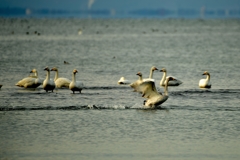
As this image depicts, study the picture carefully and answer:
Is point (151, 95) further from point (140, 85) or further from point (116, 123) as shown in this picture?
point (116, 123)

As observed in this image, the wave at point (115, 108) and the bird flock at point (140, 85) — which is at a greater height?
the bird flock at point (140, 85)

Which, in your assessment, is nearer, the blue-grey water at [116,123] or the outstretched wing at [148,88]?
the blue-grey water at [116,123]

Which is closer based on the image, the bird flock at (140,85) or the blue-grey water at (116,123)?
the blue-grey water at (116,123)

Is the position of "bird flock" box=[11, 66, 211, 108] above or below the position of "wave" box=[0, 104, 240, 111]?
above

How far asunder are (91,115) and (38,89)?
7021 mm

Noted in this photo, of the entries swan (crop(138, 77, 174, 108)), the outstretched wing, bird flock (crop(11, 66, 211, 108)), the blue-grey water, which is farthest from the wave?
the outstretched wing

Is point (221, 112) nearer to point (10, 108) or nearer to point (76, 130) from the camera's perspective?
point (76, 130)

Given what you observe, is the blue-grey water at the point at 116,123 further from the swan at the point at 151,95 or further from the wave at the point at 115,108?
the swan at the point at 151,95

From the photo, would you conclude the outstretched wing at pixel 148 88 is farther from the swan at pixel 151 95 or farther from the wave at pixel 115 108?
the wave at pixel 115 108

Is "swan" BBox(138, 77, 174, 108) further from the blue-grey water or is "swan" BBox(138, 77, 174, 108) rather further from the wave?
the blue-grey water

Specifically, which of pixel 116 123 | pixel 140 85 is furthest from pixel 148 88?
pixel 116 123

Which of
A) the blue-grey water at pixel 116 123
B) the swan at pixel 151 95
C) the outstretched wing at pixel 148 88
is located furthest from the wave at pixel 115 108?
the outstretched wing at pixel 148 88

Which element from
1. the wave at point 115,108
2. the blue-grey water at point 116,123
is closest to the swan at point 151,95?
the wave at point 115,108

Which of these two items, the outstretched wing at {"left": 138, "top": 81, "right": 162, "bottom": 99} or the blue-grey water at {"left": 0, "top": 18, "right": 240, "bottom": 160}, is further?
the outstretched wing at {"left": 138, "top": 81, "right": 162, "bottom": 99}
